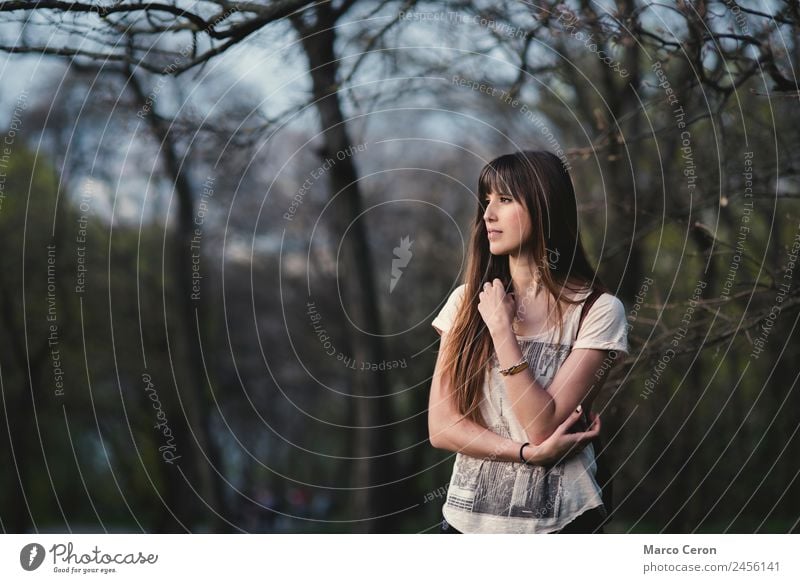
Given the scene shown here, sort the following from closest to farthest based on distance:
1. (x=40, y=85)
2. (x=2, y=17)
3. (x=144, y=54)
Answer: (x=2, y=17) → (x=144, y=54) → (x=40, y=85)

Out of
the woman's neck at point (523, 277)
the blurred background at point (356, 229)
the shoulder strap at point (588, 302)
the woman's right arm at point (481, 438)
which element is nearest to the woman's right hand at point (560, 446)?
the woman's right arm at point (481, 438)

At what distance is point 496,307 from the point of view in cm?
378

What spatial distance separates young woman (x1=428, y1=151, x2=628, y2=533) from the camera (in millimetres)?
3648

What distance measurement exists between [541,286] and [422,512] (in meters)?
17.1

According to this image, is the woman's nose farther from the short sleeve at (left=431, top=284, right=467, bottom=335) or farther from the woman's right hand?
the woman's right hand

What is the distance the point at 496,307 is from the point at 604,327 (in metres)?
0.42

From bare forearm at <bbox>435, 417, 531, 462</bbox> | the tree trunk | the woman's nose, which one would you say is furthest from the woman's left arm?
the tree trunk

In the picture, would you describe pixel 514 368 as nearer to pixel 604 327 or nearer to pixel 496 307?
pixel 496 307

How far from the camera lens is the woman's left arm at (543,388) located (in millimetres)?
3602

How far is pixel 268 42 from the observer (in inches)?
251

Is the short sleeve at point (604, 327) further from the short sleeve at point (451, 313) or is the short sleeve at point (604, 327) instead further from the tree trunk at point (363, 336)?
the tree trunk at point (363, 336)
